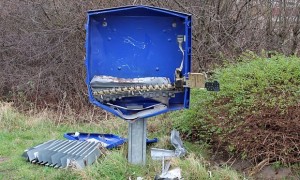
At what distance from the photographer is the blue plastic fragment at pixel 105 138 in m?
5.16

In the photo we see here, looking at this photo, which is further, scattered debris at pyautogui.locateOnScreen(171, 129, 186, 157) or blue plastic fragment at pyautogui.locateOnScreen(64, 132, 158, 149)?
blue plastic fragment at pyautogui.locateOnScreen(64, 132, 158, 149)

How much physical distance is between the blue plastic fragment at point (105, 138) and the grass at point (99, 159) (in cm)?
14

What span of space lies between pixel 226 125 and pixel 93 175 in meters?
1.58

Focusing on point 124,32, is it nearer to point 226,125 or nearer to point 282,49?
point 226,125

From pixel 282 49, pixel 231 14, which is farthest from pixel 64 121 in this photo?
pixel 282 49

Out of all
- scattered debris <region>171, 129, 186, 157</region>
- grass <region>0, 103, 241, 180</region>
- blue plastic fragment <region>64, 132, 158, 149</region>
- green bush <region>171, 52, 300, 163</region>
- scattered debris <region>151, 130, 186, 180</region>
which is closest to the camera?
scattered debris <region>151, 130, 186, 180</region>

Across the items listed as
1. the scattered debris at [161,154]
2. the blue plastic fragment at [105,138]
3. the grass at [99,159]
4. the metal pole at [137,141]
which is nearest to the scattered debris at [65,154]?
the grass at [99,159]

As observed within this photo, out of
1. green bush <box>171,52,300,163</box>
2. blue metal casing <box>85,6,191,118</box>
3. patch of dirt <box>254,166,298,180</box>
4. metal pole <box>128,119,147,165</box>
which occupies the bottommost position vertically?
patch of dirt <box>254,166,298,180</box>

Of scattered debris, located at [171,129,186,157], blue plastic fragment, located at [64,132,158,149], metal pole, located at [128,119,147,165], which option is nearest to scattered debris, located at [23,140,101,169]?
blue plastic fragment, located at [64,132,158,149]

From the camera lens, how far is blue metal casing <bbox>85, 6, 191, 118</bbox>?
4.55 m

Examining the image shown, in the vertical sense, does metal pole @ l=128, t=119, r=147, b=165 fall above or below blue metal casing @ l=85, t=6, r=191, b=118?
below

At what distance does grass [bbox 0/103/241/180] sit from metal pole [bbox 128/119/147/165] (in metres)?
0.08

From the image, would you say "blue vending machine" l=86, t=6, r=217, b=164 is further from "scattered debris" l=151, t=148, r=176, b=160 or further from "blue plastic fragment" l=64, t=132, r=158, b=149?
"blue plastic fragment" l=64, t=132, r=158, b=149

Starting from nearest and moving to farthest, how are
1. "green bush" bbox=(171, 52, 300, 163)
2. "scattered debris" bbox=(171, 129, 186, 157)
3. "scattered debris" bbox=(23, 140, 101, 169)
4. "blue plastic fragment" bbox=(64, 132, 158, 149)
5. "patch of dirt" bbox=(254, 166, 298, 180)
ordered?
"patch of dirt" bbox=(254, 166, 298, 180) < "scattered debris" bbox=(23, 140, 101, 169) < "green bush" bbox=(171, 52, 300, 163) < "scattered debris" bbox=(171, 129, 186, 157) < "blue plastic fragment" bbox=(64, 132, 158, 149)
